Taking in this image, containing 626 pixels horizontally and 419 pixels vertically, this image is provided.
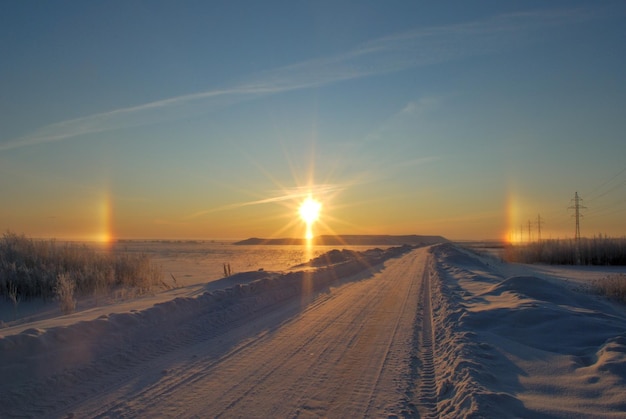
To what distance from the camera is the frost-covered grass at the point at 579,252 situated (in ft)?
136

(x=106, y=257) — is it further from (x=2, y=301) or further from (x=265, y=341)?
(x=265, y=341)

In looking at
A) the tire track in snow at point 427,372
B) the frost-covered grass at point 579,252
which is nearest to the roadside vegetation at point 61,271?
the tire track in snow at point 427,372

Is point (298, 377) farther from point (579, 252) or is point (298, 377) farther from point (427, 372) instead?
point (579, 252)

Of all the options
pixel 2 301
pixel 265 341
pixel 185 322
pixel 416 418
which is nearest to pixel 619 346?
pixel 416 418

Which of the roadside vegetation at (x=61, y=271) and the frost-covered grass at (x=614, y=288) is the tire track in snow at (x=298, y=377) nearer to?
the roadside vegetation at (x=61, y=271)

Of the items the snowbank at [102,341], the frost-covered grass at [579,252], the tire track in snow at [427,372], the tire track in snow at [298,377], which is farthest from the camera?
the frost-covered grass at [579,252]

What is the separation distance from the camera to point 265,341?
8898 mm

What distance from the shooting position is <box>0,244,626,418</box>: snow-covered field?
5578 millimetres

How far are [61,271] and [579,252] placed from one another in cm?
4229

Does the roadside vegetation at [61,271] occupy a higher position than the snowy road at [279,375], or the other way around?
the roadside vegetation at [61,271]

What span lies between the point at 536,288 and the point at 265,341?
34.7ft

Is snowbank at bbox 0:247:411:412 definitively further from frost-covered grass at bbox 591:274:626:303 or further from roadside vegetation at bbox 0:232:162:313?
frost-covered grass at bbox 591:274:626:303

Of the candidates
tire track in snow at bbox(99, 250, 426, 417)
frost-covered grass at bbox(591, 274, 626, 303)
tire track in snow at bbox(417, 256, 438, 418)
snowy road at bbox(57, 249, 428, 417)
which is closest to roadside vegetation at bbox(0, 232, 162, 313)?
snowy road at bbox(57, 249, 428, 417)

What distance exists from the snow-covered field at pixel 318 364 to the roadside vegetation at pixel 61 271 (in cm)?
784
